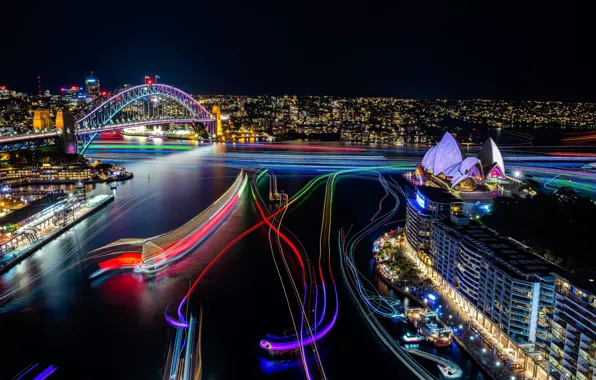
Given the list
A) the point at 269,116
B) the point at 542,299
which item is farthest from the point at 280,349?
the point at 269,116

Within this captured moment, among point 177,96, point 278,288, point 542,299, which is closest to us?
point 542,299

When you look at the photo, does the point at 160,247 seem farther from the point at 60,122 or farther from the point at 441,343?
the point at 60,122

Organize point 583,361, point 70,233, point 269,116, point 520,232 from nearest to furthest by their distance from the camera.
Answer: point 583,361 < point 520,232 < point 70,233 < point 269,116

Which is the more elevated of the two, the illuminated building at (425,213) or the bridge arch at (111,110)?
the bridge arch at (111,110)

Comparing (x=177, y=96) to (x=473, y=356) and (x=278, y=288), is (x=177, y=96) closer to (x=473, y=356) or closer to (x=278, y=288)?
(x=278, y=288)

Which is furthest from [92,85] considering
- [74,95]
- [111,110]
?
[111,110]

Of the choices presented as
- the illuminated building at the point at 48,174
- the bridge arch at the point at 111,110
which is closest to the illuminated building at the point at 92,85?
the bridge arch at the point at 111,110

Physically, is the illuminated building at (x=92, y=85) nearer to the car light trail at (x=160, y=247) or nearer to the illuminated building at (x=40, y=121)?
the illuminated building at (x=40, y=121)
